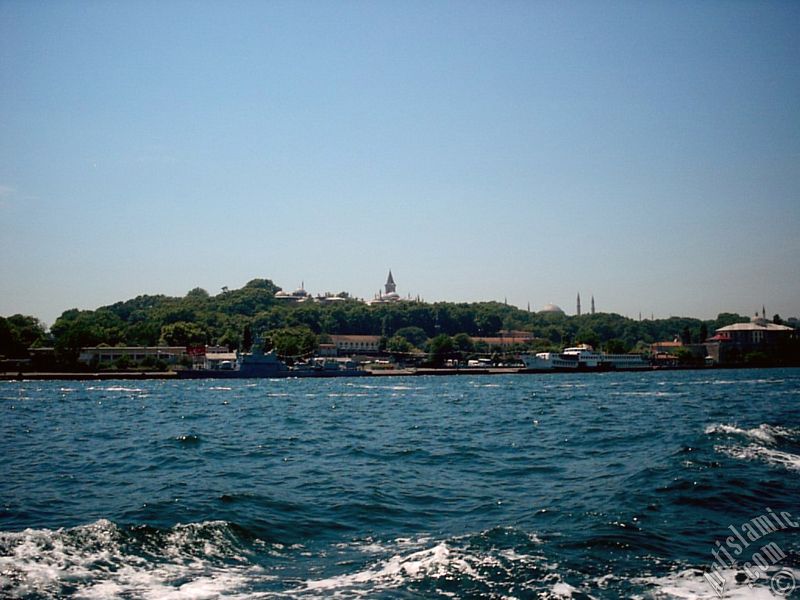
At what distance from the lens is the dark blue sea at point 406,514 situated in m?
9.91

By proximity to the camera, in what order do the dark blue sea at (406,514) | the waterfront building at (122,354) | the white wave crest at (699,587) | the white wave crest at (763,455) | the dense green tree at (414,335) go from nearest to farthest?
the white wave crest at (699,587) → the dark blue sea at (406,514) → the white wave crest at (763,455) → the waterfront building at (122,354) → the dense green tree at (414,335)

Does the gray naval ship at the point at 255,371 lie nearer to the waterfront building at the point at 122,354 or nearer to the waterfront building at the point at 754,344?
the waterfront building at the point at 122,354

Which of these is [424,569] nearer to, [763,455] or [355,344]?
[763,455]

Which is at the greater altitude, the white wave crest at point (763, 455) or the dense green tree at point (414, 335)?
the dense green tree at point (414, 335)

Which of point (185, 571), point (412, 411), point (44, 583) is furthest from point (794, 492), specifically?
point (412, 411)

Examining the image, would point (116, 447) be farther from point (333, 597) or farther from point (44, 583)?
point (333, 597)

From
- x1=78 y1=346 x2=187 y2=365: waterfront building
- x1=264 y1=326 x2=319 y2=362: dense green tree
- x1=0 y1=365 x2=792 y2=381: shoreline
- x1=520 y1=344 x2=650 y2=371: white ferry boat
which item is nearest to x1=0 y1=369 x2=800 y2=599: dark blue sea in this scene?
x1=0 y1=365 x2=792 y2=381: shoreline

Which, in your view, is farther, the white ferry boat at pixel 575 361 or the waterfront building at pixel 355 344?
the waterfront building at pixel 355 344

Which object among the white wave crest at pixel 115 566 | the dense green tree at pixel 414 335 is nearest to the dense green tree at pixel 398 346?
the dense green tree at pixel 414 335

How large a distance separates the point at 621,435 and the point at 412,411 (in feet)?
55.5

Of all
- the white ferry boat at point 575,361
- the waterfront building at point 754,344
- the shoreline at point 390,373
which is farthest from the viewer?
the waterfront building at point 754,344

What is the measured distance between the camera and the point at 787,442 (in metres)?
22.5

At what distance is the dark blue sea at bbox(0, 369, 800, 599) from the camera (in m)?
9.91

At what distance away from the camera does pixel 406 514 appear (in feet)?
45.7
